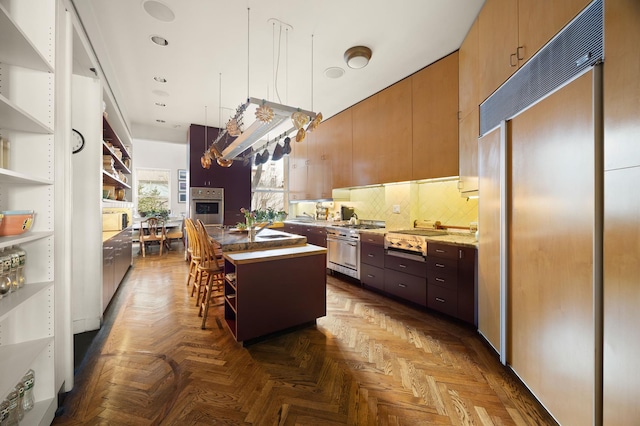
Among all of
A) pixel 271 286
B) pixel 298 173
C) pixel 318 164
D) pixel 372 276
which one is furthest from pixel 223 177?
pixel 271 286

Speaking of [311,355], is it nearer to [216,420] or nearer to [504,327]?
[216,420]

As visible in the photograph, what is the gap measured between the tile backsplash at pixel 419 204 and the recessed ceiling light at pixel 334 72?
1.66m

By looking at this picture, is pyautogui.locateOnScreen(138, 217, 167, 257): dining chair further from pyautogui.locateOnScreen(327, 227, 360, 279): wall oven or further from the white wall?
pyautogui.locateOnScreen(327, 227, 360, 279): wall oven

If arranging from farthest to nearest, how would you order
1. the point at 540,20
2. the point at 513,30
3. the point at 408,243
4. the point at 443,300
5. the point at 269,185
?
the point at 269,185
the point at 408,243
the point at 443,300
the point at 513,30
the point at 540,20

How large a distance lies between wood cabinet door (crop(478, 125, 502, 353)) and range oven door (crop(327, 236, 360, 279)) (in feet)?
5.50

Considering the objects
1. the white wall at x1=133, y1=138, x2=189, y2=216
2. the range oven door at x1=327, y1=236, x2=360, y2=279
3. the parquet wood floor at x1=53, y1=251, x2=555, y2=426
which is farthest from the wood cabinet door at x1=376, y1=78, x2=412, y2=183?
the white wall at x1=133, y1=138, x2=189, y2=216

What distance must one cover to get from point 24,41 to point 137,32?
1.88 meters

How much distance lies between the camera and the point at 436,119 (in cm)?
294

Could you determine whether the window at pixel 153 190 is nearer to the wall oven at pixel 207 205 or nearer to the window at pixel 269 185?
the wall oven at pixel 207 205

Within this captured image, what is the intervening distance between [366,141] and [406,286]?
7.26 feet

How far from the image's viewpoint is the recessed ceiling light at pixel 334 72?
317cm

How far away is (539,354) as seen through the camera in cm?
147

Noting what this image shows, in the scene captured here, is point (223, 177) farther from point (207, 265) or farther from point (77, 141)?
point (207, 265)

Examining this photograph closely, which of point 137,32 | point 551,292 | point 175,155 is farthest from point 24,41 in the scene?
point 175,155
